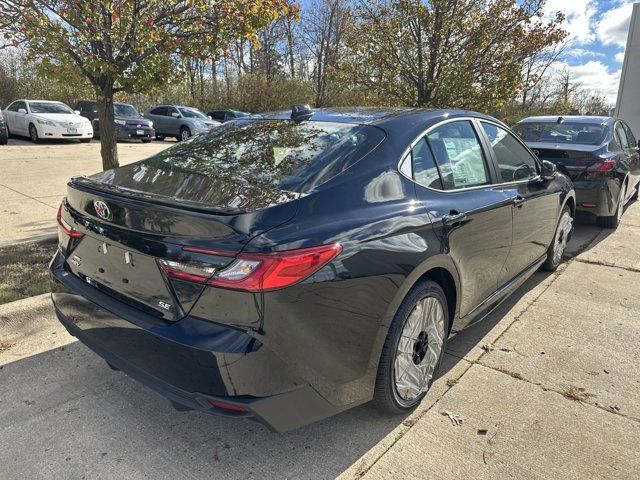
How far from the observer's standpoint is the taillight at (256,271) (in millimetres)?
1839

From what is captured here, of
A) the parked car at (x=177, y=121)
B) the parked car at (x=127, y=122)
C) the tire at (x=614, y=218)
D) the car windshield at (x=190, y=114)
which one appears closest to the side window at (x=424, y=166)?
the tire at (x=614, y=218)

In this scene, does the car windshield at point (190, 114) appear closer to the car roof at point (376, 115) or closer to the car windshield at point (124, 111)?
the car windshield at point (124, 111)

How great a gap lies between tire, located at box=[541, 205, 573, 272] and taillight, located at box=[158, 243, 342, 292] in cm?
357

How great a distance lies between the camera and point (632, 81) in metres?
15.0

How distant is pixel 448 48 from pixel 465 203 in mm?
5651

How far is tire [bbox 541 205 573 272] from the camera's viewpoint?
479 cm

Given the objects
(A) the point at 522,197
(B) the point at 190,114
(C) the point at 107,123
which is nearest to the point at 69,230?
(A) the point at 522,197

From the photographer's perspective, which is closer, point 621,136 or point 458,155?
point 458,155

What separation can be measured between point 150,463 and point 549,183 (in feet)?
12.3

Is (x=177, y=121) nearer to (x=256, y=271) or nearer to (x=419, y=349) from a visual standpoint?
(x=419, y=349)

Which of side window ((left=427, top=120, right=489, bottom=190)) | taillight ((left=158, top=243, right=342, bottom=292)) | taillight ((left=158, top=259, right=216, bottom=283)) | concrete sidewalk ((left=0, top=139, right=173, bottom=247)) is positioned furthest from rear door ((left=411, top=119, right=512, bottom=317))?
concrete sidewalk ((left=0, top=139, right=173, bottom=247))

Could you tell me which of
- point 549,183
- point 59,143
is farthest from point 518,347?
point 59,143

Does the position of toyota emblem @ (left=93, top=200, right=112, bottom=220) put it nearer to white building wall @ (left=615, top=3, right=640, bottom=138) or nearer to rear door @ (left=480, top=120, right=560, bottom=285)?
rear door @ (left=480, top=120, right=560, bottom=285)

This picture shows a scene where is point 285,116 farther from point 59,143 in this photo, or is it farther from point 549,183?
point 59,143
